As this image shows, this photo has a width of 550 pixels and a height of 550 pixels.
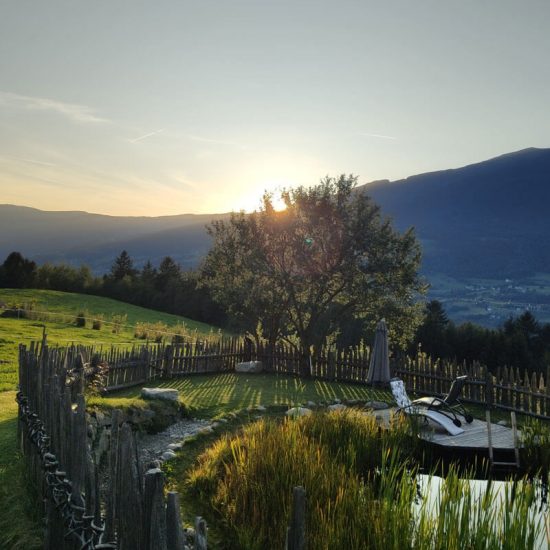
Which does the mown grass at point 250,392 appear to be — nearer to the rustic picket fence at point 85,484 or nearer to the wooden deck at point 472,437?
the wooden deck at point 472,437

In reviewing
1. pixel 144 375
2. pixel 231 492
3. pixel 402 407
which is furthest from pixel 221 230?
pixel 231 492

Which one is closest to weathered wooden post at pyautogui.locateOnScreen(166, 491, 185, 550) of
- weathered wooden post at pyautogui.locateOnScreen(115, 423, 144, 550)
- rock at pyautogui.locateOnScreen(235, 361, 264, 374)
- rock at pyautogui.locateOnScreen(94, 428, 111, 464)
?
weathered wooden post at pyautogui.locateOnScreen(115, 423, 144, 550)

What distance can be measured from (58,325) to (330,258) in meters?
16.3

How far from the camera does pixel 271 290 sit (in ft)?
70.5

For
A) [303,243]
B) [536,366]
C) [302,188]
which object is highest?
[302,188]

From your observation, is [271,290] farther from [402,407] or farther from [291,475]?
[291,475]

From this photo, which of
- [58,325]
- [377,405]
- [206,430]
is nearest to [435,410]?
[377,405]

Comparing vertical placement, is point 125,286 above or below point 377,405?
above

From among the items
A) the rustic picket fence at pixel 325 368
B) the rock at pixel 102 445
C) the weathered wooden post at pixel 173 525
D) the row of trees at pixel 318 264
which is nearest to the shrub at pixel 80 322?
the row of trees at pixel 318 264

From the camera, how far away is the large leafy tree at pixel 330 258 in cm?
1988

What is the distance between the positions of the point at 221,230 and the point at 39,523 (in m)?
20.1

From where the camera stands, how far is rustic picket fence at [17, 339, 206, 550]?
9.27ft

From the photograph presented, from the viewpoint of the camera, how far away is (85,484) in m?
3.77

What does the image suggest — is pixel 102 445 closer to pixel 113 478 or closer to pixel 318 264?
pixel 113 478
